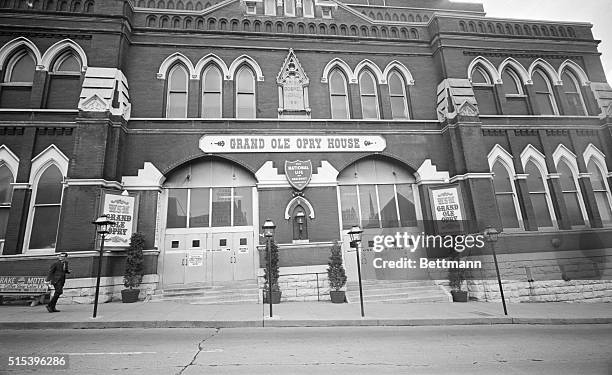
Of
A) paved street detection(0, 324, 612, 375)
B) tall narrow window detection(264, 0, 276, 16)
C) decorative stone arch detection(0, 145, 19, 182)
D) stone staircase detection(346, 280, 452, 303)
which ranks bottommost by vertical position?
paved street detection(0, 324, 612, 375)

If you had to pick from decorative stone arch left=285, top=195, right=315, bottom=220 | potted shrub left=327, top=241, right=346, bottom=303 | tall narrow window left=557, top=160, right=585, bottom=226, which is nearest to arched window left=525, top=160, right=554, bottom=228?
tall narrow window left=557, top=160, right=585, bottom=226

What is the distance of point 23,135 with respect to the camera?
12852mm

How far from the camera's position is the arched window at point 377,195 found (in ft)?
48.4

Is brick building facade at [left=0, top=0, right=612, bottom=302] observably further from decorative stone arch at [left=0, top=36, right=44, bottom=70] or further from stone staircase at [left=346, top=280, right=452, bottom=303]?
stone staircase at [left=346, top=280, right=452, bottom=303]

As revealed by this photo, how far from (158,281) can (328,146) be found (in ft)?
31.0

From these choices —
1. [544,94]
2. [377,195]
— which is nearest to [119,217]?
[377,195]

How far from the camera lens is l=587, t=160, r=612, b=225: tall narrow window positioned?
15.4 metres

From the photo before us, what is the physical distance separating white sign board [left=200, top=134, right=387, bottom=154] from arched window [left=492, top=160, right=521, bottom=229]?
5776 millimetres

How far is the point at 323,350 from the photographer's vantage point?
20.8ft

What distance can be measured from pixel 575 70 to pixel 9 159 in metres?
28.0

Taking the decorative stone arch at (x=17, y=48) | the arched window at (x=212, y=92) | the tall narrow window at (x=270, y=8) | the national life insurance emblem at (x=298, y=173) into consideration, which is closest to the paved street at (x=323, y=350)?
the national life insurance emblem at (x=298, y=173)

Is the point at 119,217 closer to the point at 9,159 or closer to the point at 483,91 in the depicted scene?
the point at 9,159

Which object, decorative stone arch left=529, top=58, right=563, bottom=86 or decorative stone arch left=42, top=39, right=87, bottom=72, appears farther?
decorative stone arch left=529, top=58, right=563, bottom=86

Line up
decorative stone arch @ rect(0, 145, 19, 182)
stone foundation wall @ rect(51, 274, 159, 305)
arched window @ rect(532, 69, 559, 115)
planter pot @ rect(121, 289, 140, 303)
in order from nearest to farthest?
stone foundation wall @ rect(51, 274, 159, 305), planter pot @ rect(121, 289, 140, 303), decorative stone arch @ rect(0, 145, 19, 182), arched window @ rect(532, 69, 559, 115)
